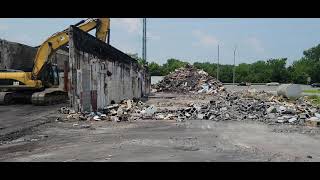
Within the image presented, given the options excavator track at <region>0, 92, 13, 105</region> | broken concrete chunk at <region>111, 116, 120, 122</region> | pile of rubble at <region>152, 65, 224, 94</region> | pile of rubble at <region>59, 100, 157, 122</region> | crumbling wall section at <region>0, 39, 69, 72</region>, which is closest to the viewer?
A: broken concrete chunk at <region>111, 116, 120, 122</region>

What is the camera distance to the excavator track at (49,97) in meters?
24.7

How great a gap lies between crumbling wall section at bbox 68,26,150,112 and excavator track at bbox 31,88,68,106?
10.9 ft

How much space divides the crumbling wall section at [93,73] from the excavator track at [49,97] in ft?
10.9

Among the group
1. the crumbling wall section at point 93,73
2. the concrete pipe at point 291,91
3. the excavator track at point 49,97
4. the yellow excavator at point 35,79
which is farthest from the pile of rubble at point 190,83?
the yellow excavator at point 35,79

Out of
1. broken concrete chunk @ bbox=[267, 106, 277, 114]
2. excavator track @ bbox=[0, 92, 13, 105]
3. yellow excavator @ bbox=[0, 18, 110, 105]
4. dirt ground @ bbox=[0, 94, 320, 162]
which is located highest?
yellow excavator @ bbox=[0, 18, 110, 105]

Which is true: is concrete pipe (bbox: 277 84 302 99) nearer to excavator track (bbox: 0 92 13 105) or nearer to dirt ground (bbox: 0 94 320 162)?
dirt ground (bbox: 0 94 320 162)

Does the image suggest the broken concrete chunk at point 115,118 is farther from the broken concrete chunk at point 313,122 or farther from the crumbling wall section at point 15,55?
the crumbling wall section at point 15,55

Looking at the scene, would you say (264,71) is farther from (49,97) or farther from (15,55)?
(49,97)

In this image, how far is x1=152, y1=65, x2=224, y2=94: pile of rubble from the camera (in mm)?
55219

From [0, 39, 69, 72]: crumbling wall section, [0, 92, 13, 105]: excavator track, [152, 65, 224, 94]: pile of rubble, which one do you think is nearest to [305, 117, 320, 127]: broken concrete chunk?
[0, 92, 13, 105]: excavator track

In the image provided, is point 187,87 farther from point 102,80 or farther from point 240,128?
point 240,128
